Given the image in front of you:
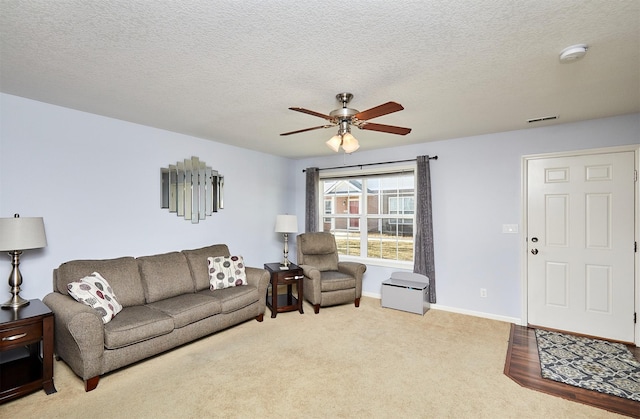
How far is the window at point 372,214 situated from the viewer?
4.84 metres

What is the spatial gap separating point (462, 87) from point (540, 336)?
9.61 ft

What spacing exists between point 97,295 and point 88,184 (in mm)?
1222

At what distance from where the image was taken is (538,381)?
8.31 feet

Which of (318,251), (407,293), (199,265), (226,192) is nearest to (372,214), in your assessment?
(318,251)

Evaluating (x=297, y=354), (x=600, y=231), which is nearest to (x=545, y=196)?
(x=600, y=231)

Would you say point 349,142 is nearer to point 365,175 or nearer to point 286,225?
point 286,225

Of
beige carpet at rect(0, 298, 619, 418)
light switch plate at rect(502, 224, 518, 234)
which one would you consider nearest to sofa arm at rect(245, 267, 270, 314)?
beige carpet at rect(0, 298, 619, 418)

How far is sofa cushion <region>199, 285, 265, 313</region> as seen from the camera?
3.41 metres

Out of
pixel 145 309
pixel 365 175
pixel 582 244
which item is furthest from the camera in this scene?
pixel 365 175

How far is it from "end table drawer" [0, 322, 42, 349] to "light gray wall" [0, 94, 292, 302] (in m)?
0.72

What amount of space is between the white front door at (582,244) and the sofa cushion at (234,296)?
11.3 ft

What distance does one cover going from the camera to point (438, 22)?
1.64 metres

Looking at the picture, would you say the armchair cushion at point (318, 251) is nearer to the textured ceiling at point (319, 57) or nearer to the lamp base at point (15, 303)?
the textured ceiling at point (319, 57)

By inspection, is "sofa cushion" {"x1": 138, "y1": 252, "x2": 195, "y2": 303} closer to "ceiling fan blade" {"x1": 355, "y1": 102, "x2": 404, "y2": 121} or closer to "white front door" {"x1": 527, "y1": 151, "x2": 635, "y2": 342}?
"ceiling fan blade" {"x1": 355, "y1": 102, "x2": 404, "y2": 121}
